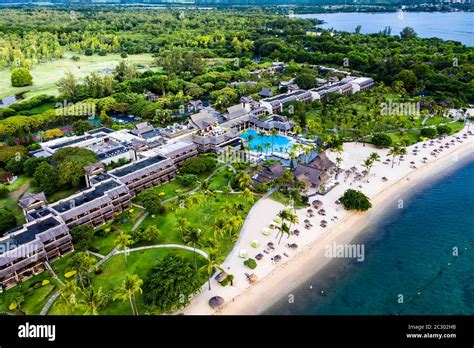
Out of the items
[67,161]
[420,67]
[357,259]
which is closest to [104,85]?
[67,161]

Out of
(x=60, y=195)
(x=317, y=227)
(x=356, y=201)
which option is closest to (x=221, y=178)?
(x=317, y=227)

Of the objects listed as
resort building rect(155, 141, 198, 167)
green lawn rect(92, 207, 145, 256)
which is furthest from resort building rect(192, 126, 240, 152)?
green lawn rect(92, 207, 145, 256)

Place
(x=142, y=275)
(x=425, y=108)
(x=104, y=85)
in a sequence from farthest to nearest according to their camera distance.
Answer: (x=104, y=85) → (x=425, y=108) → (x=142, y=275)

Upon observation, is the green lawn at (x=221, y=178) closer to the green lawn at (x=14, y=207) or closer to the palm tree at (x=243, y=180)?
the palm tree at (x=243, y=180)

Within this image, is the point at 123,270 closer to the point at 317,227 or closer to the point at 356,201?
the point at 317,227

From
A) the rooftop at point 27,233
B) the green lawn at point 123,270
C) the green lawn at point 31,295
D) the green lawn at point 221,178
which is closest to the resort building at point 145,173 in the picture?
the green lawn at point 221,178
